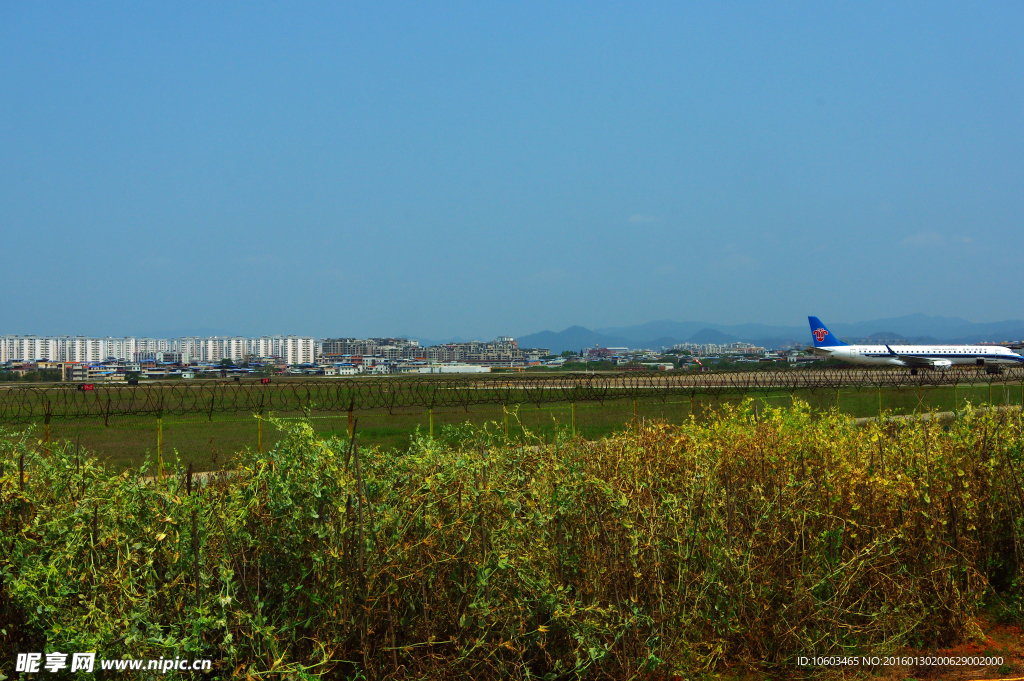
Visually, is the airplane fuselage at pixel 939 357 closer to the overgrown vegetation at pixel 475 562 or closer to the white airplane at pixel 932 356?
the white airplane at pixel 932 356

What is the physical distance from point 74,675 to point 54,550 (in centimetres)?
100

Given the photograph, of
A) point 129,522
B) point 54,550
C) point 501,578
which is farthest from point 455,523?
point 54,550

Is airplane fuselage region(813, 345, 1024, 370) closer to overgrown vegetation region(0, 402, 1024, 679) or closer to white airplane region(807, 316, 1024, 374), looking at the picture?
white airplane region(807, 316, 1024, 374)

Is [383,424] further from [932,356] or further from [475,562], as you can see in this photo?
[932,356]

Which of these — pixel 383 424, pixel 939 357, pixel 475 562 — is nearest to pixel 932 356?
pixel 939 357

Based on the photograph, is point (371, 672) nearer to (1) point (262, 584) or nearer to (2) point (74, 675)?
(1) point (262, 584)

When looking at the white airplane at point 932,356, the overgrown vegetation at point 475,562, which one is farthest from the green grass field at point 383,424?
the white airplane at point 932,356

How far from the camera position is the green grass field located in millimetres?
24297

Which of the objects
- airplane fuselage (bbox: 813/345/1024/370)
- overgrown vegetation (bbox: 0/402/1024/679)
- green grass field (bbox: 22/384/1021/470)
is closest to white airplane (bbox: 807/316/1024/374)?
airplane fuselage (bbox: 813/345/1024/370)

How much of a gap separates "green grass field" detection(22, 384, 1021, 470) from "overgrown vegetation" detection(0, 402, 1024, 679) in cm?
1269

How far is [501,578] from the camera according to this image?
22.3ft

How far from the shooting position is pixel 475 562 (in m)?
6.68

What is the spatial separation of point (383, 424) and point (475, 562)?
2606 centimetres

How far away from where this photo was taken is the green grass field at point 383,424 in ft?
79.7
